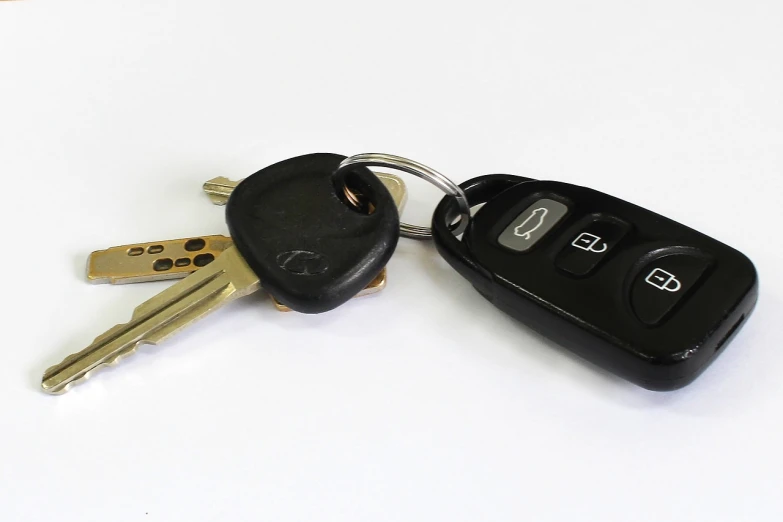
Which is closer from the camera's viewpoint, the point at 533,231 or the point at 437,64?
the point at 533,231

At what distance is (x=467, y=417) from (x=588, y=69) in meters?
0.74

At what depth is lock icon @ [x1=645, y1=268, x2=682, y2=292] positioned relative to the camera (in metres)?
1.02

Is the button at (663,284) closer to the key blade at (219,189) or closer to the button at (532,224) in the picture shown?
the button at (532,224)

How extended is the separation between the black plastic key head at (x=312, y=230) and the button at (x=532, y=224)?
0.14 metres

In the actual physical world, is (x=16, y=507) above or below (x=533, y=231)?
below

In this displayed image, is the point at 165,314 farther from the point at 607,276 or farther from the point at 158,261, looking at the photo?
the point at 607,276

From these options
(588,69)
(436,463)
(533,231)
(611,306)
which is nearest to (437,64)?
(588,69)

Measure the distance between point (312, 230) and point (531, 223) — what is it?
0.28 meters

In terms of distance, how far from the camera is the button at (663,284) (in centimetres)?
100

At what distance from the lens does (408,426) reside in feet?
3.32

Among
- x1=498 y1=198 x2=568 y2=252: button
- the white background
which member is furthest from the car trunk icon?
the white background

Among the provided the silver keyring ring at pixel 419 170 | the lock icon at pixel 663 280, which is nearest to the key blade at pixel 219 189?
the silver keyring ring at pixel 419 170

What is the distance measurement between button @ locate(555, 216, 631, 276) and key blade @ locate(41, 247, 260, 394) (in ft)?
1.26

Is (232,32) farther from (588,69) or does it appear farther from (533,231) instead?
(533,231)
